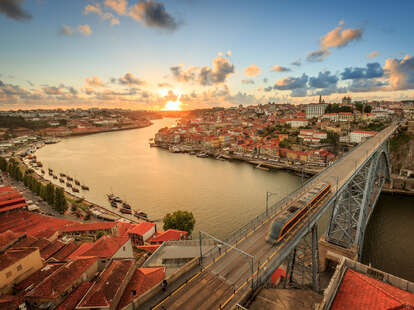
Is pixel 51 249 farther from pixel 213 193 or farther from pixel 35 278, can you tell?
pixel 213 193

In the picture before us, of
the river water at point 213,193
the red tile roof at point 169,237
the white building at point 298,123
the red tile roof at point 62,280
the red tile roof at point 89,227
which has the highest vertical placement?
the white building at point 298,123

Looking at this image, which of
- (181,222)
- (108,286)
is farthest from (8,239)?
(181,222)

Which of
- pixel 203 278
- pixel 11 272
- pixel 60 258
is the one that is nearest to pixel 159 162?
pixel 60 258

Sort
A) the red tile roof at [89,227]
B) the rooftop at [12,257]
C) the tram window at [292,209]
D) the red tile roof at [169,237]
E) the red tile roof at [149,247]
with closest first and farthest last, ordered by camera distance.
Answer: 1. the rooftop at [12,257]
2. the tram window at [292,209]
3. the red tile roof at [149,247]
4. the red tile roof at [169,237]
5. the red tile roof at [89,227]

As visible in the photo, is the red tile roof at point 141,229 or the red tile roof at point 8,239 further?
the red tile roof at point 141,229

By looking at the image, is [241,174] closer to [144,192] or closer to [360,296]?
[144,192]

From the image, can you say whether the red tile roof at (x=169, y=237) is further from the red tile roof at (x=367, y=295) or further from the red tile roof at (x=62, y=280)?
the red tile roof at (x=367, y=295)

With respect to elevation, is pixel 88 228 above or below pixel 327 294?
below

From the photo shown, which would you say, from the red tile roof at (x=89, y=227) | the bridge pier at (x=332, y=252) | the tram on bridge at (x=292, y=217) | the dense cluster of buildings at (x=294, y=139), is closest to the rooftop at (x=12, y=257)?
the red tile roof at (x=89, y=227)
